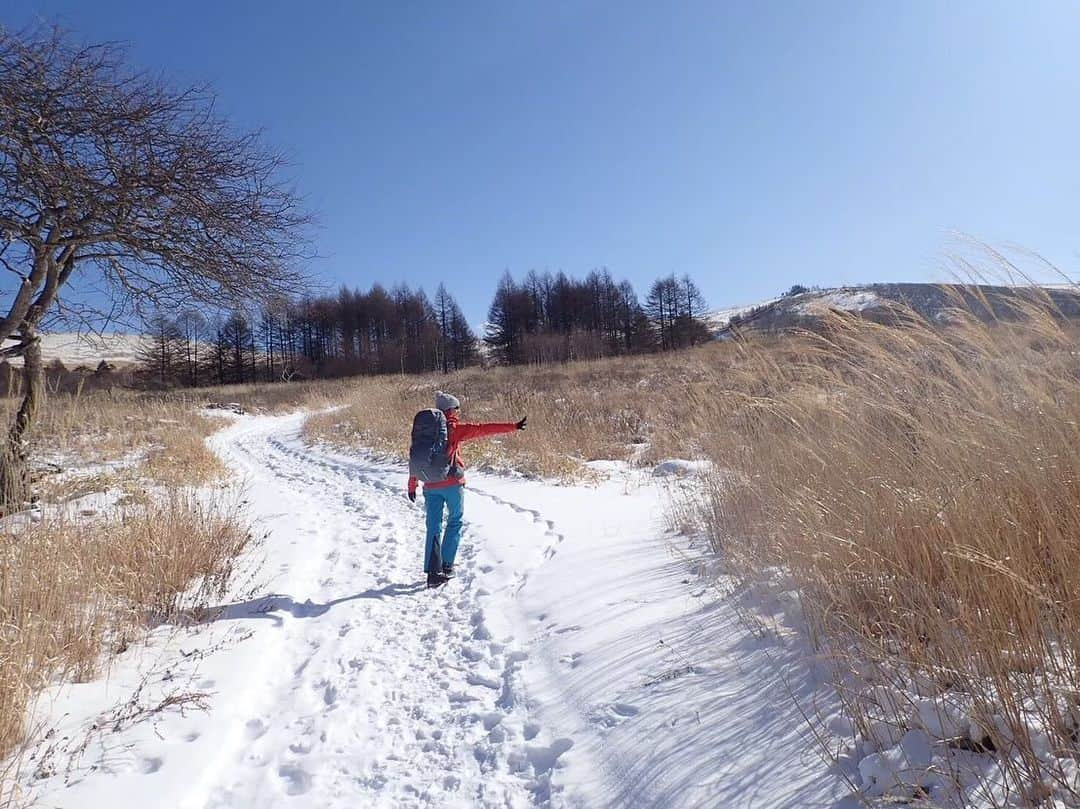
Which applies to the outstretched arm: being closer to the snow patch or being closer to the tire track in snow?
the tire track in snow

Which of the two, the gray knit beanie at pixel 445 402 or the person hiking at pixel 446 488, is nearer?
the person hiking at pixel 446 488

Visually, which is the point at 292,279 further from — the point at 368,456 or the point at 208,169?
the point at 368,456

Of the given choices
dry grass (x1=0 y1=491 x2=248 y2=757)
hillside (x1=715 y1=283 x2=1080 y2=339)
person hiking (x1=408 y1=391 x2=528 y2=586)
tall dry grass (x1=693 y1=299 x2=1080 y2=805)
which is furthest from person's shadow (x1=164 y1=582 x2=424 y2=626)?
hillside (x1=715 y1=283 x2=1080 y2=339)

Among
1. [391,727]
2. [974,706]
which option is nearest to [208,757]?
[391,727]

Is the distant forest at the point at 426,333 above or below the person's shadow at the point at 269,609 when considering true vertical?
above

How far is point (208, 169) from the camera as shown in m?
4.49

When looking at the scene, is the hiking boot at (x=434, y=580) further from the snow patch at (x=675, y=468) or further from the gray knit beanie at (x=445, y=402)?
the snow patch at (x=675, y=468)

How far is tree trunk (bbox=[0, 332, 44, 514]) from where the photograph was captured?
436 centimetres

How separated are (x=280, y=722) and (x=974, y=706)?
2884 mm

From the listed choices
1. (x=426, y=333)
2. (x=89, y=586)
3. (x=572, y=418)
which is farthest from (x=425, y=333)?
(x=89, y=586)

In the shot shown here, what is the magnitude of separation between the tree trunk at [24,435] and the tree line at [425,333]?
3546 cm

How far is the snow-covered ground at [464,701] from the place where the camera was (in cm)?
202

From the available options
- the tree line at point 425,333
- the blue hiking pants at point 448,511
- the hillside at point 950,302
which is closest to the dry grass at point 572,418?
the hillside at point 950,302

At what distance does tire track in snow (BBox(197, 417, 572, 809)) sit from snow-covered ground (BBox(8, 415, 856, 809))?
0.01 m
